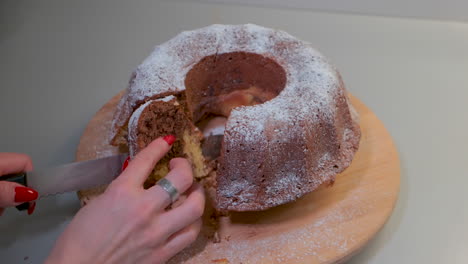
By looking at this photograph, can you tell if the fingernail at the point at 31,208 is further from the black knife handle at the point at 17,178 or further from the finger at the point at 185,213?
the finger at the point at 185,213

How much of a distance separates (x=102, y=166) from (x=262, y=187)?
623 millimetres

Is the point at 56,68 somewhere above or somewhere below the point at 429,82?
above

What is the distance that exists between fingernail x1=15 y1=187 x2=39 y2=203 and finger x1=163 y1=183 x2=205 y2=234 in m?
0.50

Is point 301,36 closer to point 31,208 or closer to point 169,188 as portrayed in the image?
point 169,188

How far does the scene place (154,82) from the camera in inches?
71.1

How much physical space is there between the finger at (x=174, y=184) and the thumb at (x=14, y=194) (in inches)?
18.2

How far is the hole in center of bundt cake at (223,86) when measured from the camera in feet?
6.47

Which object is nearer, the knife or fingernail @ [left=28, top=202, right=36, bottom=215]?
the knife

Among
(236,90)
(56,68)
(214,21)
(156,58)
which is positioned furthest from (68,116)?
(214,21)

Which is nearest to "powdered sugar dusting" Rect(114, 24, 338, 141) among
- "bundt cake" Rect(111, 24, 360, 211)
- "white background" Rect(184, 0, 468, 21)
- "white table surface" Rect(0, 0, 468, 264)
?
"bundt cake" Rect(111, 24, 360, 211)

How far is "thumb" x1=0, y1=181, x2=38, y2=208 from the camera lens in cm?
149

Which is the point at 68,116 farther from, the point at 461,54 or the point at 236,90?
the point at 461,54

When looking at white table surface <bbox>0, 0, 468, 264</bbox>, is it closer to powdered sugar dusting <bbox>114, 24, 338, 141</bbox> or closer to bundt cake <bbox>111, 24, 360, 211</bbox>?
bundt cake <bbox>111, 24, 360, 211</bbox>

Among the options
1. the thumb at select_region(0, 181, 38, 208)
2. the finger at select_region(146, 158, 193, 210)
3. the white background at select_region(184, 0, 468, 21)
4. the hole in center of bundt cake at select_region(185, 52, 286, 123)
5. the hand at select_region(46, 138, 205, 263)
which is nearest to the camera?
the hand at select_region(46, 138, 205, 263)
